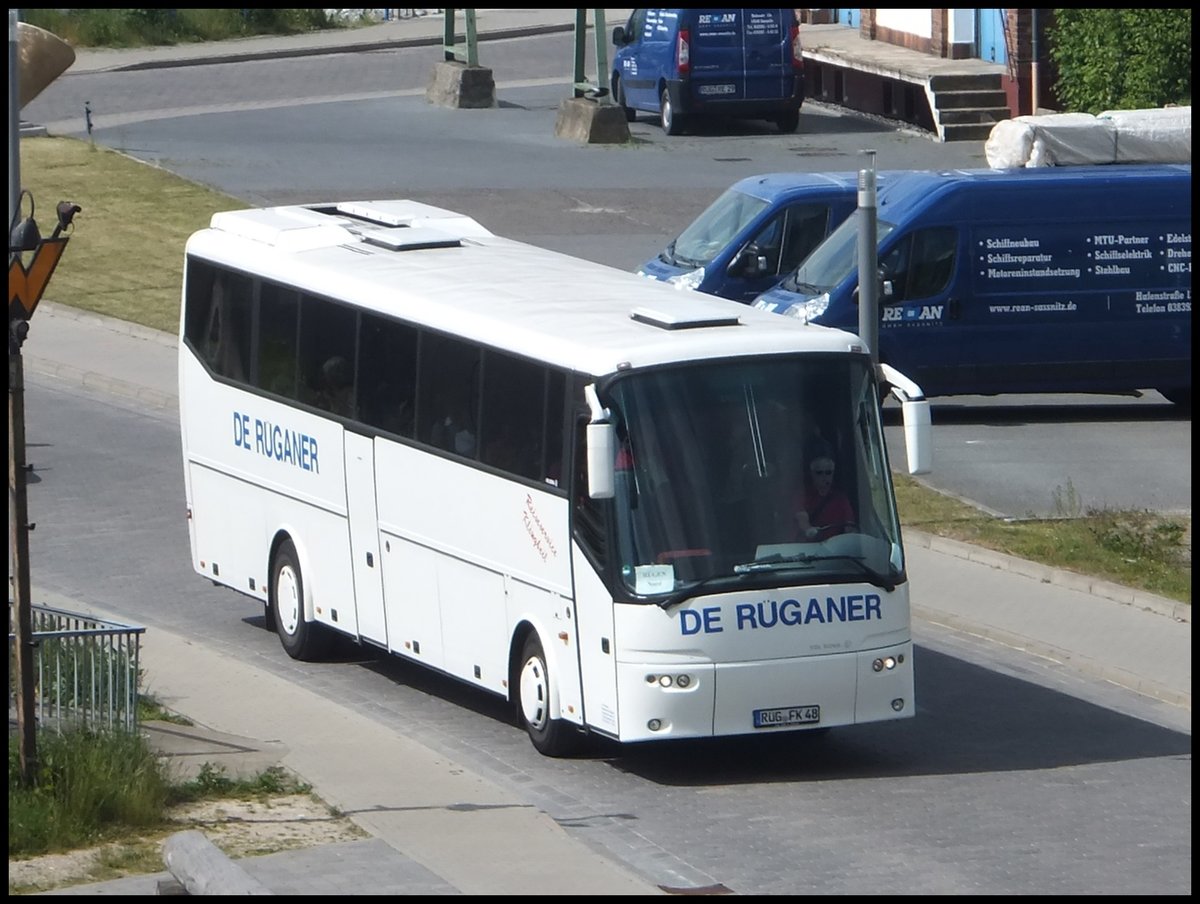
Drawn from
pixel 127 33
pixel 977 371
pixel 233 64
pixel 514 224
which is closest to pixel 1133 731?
pixel 977 371

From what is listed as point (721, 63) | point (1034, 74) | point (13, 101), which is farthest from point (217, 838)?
point (1034, 74)

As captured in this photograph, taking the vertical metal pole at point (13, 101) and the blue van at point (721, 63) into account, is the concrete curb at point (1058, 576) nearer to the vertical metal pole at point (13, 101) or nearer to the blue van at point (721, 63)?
the vertical metal pole at point (13, 101)

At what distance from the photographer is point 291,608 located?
Result: 16172 mm

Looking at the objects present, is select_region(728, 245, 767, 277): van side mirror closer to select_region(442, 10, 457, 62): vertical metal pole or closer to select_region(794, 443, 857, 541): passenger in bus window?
select_region(794, 443, 857, 541): passenger in bus window

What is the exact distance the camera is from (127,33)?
178 ft

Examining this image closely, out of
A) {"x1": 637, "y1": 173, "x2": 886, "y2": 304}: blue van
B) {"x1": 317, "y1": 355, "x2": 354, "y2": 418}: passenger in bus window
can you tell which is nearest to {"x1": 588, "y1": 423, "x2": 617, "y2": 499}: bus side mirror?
{"x1": 317, "y1": 355, "x2": 354, "y2": 418}: passenger in bus window

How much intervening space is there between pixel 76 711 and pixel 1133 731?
6.24m

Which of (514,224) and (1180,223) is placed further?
(514,224)

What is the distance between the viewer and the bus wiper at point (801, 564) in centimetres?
1267

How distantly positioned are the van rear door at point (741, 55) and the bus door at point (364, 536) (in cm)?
2625

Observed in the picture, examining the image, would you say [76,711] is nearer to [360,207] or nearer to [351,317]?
[351,317]

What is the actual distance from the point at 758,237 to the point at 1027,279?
294 centimetres

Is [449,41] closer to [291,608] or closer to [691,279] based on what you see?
[691,279]

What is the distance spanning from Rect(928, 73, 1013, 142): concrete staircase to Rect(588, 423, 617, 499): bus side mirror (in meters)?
29.0
